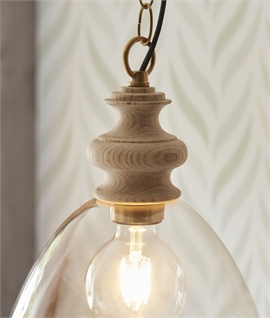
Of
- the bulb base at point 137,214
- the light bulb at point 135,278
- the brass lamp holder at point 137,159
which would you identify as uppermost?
the brass lamp holder at point 137,159

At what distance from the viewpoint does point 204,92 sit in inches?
30.0

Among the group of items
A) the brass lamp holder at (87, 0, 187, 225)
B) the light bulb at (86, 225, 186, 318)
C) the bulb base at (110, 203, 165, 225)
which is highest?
the brass lamp holder at (87, 0, 187, 225)

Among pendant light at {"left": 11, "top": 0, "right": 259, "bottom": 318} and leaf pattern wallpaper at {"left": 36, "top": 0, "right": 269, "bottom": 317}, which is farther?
leaf pattern wallpaper at {"left": 36, "top": 0, "right": 269, "bottom": 317}

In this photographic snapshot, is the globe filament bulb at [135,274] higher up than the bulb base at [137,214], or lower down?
lower down

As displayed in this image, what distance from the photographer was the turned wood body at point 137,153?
36cm

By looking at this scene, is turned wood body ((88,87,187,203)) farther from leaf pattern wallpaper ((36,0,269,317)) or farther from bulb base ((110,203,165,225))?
leaf pattern wallpaper ((36,0,269,317))

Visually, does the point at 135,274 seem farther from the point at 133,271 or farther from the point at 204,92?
the point at 204,92

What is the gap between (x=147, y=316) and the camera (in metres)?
0.40

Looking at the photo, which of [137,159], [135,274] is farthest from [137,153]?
[135,274]

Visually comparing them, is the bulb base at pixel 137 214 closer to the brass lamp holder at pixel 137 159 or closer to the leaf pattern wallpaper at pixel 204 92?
the brass lamp holder at pixel 137 159

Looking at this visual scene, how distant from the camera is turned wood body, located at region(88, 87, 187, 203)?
358 millimetres

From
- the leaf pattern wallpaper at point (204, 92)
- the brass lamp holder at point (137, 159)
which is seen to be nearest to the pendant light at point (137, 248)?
the brass lamp holder at point (137, 159)

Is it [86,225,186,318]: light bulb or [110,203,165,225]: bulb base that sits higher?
[110,203,165,225]: bulb base

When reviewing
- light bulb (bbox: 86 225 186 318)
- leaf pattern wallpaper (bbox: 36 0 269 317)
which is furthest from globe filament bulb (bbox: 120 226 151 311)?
leaf pattern wallpaper (bbox: 36 0 269 317)
